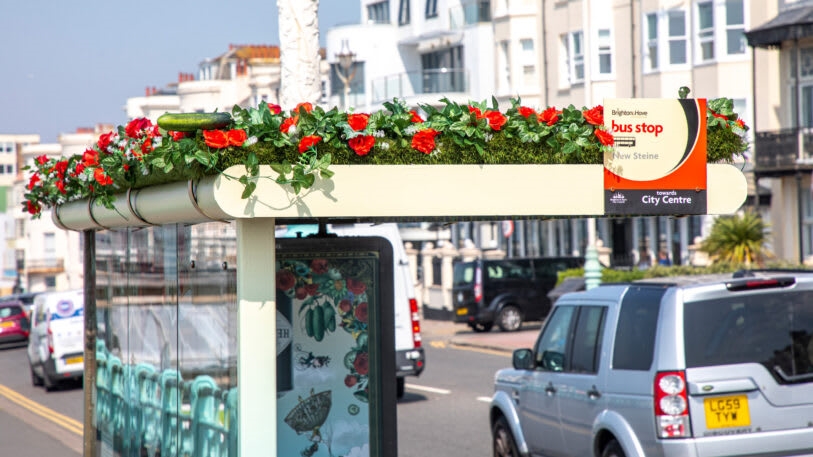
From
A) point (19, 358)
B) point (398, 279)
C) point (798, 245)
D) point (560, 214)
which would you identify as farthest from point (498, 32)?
point (560, 214)

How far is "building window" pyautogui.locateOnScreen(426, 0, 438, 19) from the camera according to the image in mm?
56312

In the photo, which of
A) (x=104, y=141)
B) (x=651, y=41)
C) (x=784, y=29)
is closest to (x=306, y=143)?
(x=104, y=141)

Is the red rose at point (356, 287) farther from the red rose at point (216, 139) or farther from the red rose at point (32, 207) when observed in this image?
the red rose at point (32, 207)

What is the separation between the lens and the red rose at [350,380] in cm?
720

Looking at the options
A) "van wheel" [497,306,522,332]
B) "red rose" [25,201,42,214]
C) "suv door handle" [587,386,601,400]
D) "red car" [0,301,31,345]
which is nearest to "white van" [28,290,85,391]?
"van wheel" [497,306,522,332]

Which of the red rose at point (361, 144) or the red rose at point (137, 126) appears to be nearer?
the red rose at point (361, 144)

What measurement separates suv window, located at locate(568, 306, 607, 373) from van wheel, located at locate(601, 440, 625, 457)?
613mm

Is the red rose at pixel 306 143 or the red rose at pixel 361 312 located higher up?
the red rose at pixel 306 143

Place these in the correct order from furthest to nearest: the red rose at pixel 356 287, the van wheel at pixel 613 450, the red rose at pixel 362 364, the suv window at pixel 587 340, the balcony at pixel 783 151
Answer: the balcony at pixel 783 151, the suv window at pixel 587 340, the van wheel at pixel 613 450, the red rose at pixel 362 364, the red rose at pixel 356 287

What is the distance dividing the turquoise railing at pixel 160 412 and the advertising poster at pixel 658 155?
6.90ft

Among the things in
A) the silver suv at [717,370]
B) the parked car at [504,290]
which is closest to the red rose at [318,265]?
the silver suv at [717,370]

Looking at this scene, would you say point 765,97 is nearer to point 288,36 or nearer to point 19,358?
point 19,358

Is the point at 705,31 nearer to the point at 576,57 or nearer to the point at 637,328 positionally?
the point at 576,57

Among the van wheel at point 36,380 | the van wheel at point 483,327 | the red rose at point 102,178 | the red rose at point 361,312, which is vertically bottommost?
the van wheel at point 36,380
